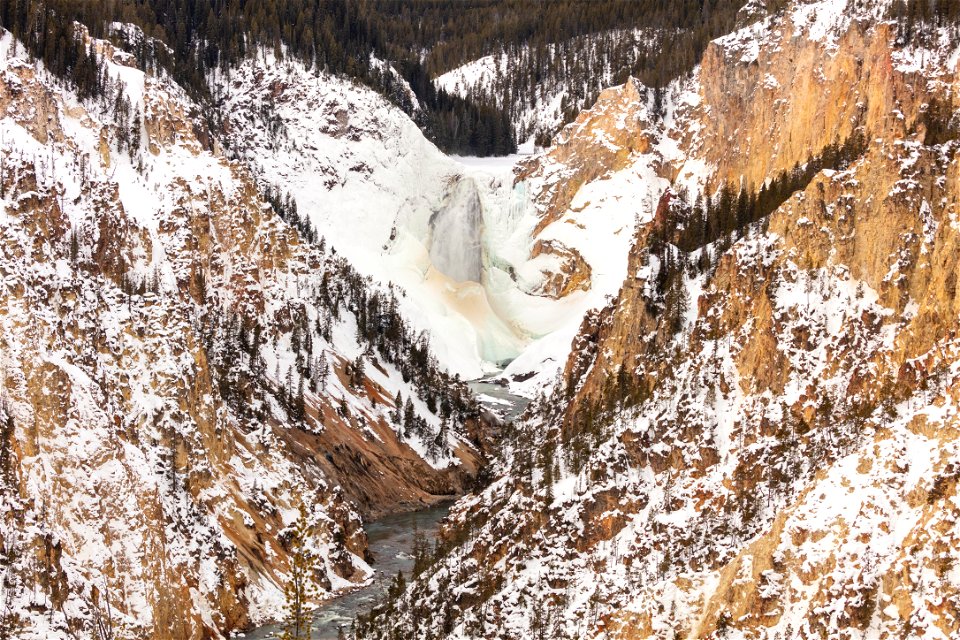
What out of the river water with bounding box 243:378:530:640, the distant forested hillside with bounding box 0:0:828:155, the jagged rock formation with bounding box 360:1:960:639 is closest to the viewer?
the jagged rock formation with bounding box 360:1:960:639

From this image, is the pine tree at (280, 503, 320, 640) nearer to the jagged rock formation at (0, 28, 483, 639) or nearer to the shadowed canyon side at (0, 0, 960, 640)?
the shadowed canyon side at (0, 0, 960, 640)

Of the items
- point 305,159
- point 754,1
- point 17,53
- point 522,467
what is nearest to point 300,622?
point 522,467

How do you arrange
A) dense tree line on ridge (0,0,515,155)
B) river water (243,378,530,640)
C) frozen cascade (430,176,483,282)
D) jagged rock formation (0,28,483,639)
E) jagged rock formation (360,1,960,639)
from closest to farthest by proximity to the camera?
jagged rock formation (360,1,960,639)
jagged rock formation (0,28,483,639)
river water (243,378,530,640)
dense tree line on ridge (0,0,515,155)
frozen cascade (430,176,483,282)

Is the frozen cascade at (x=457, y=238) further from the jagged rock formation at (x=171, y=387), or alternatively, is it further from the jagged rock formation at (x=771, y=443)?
the jagged rock formation at (x=771, y=443)

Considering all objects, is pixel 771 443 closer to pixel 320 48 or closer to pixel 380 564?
pixel 380 564

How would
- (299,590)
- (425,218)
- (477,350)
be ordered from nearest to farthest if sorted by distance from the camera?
1. (299,590)
2. (477,350)
3. (425,218)

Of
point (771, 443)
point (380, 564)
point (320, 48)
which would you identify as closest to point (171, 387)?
point (380, 564)

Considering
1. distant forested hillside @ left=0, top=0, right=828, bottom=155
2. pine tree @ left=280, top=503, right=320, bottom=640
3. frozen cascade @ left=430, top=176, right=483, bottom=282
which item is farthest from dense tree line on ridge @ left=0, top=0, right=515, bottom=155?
pine tree @ left=280, top=503, right=320, bottom=640

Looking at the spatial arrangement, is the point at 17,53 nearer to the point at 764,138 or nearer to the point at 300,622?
the point at 764,138
